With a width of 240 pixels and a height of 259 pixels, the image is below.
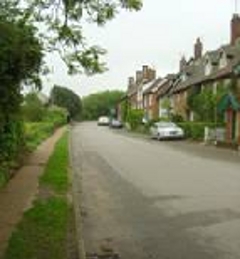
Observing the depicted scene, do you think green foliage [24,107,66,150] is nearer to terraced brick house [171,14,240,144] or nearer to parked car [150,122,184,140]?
parked car [150,122,184,140]

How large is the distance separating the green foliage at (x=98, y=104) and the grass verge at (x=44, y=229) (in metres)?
149

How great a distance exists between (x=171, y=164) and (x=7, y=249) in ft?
61.5

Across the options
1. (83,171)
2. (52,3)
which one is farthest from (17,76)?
(83,171)

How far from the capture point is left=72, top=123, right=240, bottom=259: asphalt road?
1045 centimetres

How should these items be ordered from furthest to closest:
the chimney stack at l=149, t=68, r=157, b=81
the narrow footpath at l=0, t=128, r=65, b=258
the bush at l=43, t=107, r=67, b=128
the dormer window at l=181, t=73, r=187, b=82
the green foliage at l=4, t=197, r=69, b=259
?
the chimney stack at l=149, t=68, r=157, b=81, the dormer window at l=181, t=73, r=187, b=82, the bush at l=43, t=107, r=67, b=128, the narrow footpath at l=0, t=128, r=65, b=258, the green foliage at l=4, t=197, r=69, b=259

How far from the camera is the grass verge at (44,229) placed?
939 centimetres

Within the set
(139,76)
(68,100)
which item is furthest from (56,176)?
(68,100)

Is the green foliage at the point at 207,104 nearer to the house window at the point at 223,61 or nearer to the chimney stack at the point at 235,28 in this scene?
the house window at the point at 223,61

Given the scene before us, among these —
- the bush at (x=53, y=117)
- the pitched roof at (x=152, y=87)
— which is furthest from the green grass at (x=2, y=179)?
the pitched roof at (x=152, y=87)

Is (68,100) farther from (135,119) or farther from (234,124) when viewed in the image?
(234,124)

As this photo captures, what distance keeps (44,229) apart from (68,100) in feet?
A: 434

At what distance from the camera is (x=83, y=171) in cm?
2550

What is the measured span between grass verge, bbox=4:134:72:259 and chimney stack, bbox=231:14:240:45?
4730 centimetres

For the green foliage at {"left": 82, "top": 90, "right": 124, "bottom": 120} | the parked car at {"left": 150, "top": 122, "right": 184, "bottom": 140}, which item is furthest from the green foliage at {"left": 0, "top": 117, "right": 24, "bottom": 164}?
the green foliage at {"left": 82, "top": 90, "right": 124, "bottom": 120}
